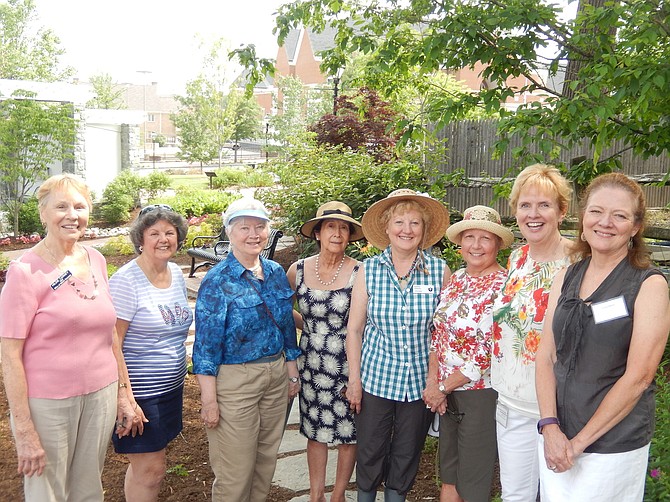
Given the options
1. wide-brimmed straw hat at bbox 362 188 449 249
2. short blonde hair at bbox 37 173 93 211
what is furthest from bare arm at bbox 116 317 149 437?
wide-brimmed straw hat at bbox 362 188 449 249

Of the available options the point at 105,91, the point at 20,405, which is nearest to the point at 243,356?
the point at 20,405

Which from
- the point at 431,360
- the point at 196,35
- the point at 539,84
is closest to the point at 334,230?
the point at 431,360

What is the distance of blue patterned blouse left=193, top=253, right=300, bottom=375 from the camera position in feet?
10.2

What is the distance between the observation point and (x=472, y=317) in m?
3.02

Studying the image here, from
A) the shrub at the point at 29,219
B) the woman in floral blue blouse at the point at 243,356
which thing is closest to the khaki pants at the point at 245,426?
Result: the woman in floral blue blouse at the point at 243,356

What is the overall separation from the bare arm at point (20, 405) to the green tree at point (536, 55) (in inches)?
109

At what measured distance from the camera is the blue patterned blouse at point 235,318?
311 centimetres

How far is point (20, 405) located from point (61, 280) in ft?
1.73

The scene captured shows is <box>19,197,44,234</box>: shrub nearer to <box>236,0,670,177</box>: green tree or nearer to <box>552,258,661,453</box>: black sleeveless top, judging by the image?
<box>236,0,670,177</box>: green tree

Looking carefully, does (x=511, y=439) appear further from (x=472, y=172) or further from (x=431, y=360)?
(x=472, y=172)

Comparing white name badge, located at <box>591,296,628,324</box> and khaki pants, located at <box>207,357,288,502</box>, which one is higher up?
white name badge, located at <box>591,296,628,324</box>

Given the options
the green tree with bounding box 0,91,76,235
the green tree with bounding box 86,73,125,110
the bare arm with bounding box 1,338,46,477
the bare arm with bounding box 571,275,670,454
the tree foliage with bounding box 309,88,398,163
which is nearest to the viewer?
the bare arm with bounding box 571,275,670,454

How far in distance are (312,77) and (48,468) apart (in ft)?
169

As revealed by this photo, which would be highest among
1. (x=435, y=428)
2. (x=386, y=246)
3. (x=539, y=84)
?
(x=539, y=84)
